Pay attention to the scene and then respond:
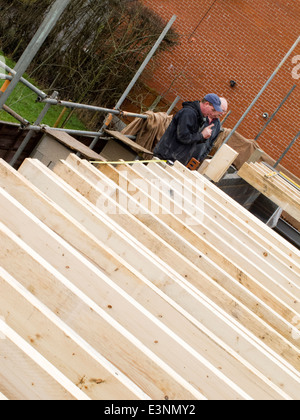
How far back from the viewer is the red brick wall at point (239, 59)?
1708 centimetres

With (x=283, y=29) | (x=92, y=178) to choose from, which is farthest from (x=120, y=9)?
(x=92, y=178)

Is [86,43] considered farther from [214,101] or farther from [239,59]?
[214,101]

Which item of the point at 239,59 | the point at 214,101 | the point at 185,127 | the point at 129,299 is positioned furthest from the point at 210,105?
the point at 239,59

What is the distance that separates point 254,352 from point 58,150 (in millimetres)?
4836

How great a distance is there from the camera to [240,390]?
7.68 feet

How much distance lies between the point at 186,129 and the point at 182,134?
8 centimetres

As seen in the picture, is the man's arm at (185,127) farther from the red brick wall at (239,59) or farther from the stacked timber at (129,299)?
the red brick wall at (239,59)

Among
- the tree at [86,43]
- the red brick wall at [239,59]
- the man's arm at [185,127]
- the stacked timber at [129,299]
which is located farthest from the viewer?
the red brick wall at [239,59]

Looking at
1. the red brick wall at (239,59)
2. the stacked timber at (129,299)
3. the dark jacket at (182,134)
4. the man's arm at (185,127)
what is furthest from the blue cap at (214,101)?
the red brick wall at (239,59)

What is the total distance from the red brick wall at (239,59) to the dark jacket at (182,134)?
35.6 ft

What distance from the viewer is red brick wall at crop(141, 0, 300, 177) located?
1708 cm

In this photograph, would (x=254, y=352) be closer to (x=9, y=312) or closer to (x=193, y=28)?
(x=9, y=312)

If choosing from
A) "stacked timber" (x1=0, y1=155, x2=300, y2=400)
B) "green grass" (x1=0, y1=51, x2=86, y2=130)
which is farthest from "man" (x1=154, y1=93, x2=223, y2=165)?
"green grass" (x1=0, y1=51, x2=86, y2=130)

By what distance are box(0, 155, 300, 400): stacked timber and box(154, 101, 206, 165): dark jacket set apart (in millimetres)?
A: 2199
